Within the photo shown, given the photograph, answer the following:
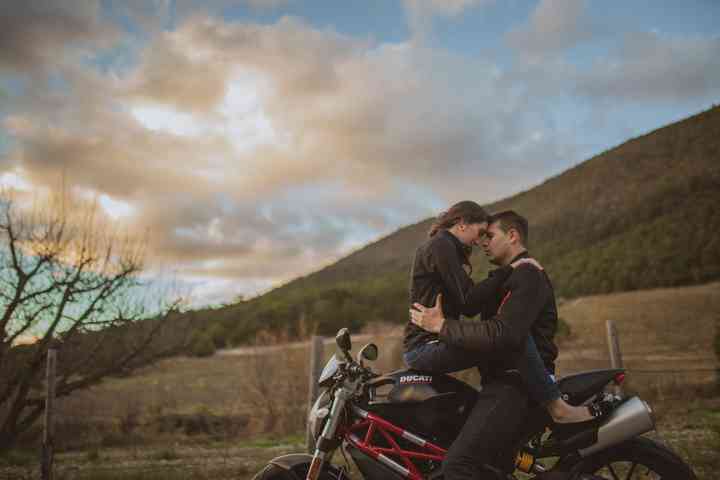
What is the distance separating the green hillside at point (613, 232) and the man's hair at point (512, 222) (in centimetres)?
2654

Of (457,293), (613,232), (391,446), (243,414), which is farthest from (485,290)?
(613,232)

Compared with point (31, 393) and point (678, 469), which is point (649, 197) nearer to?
point (31, 393)

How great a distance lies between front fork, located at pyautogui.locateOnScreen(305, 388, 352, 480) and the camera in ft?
10.6

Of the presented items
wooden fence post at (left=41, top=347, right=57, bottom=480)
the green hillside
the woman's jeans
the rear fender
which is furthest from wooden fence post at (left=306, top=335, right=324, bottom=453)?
the green hillside

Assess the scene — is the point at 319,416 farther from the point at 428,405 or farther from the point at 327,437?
the point at 428,405

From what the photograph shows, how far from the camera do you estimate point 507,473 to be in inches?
127

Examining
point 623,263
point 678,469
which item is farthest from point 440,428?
point 623,263

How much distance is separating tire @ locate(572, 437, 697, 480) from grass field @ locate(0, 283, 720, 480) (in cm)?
343

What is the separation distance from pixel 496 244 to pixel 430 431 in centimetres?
116

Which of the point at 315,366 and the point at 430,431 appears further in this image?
the point at 315,366

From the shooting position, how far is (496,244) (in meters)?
3.68

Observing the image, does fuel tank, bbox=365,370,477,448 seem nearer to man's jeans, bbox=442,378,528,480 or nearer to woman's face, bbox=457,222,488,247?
man's jeans, bbox=442,378,528,480

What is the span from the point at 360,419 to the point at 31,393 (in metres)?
11.7

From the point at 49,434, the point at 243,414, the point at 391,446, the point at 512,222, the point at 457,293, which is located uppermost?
the point at 512,222
